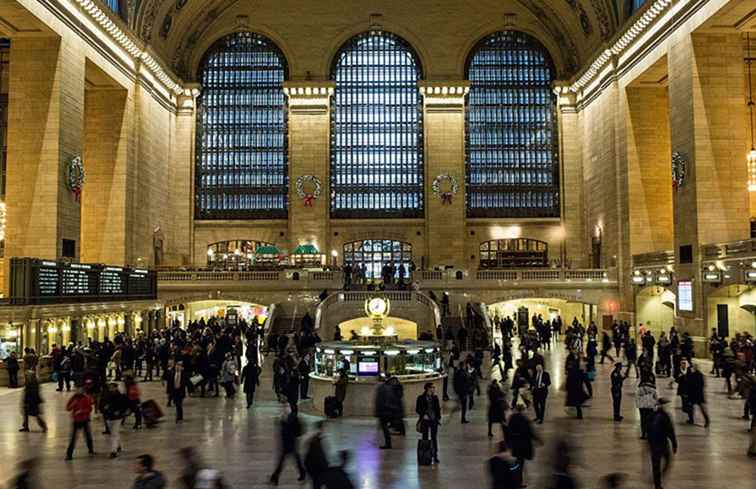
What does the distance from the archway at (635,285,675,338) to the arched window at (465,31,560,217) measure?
12.0 metres

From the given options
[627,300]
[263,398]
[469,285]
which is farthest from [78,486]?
[627,300]

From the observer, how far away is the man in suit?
13.7 metres

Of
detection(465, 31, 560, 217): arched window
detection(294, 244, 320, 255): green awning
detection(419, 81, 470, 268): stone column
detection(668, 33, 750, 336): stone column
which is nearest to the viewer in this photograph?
detection(668, 33, 750, 336): stone column

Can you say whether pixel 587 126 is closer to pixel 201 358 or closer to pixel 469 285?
pixel 469 285

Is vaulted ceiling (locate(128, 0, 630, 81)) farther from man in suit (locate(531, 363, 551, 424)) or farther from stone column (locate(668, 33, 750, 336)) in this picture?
man in suit (locate(531, 363, 551, 424))

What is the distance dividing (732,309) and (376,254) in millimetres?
22296

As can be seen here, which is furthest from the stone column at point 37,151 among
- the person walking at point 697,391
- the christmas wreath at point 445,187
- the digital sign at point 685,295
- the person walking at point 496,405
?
the digital sign at point 685,295

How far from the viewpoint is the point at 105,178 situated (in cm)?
3541

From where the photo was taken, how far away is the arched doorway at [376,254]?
43.8 m

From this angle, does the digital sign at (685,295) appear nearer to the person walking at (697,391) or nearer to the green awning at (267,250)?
the person walking at (697,391)

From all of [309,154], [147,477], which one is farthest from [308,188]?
[147,477]

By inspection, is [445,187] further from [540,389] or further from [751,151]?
[540,389]

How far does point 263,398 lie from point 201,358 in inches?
70.4

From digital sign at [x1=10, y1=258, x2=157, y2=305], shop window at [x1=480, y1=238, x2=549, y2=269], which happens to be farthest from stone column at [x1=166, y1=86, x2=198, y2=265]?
shop window at [x1=480, y1=238, x2=549, y2=269]
